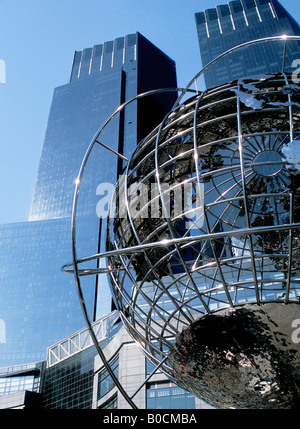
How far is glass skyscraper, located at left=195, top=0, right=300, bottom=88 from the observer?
53438 millimetres

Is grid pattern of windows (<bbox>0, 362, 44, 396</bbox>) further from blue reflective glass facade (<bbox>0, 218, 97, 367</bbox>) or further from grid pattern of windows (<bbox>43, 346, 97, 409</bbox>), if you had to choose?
blue reflective glass facade (<bbox>0, 218, 97, 367</bbox>)

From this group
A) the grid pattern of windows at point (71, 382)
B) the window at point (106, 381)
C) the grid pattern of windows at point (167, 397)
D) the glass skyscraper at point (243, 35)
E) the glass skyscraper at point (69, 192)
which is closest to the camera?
the grid pattern of windows at point (167, 397)

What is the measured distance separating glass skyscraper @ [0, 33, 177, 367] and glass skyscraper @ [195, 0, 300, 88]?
1172 cm

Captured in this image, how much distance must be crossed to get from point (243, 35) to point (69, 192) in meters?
36.8

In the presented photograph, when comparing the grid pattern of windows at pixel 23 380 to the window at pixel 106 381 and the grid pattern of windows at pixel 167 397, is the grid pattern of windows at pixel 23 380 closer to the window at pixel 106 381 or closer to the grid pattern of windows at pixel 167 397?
the window at pixel 106 381

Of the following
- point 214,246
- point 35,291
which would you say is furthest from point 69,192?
point 214,246

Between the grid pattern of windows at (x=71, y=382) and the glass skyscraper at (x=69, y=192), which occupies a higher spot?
the glass skyscraper at (x=69, y=192)

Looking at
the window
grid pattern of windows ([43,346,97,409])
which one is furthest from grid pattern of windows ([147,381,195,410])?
grid pattern of windows ([43,346,97,409])

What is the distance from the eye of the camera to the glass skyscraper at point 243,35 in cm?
5344

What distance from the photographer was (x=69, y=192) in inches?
2486

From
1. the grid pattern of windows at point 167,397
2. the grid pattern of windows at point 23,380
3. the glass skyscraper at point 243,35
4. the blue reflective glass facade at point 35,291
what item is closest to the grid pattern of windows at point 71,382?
the grid pattern of windows at point 23,380

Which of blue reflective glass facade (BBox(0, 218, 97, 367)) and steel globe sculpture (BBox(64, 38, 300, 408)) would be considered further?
blue reflective glass facade (BBox(0, 218, 97, 367))

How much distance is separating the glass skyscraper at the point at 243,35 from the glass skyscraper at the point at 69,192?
1172 centimetres

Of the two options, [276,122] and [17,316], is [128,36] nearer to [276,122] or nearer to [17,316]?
[17,316]
